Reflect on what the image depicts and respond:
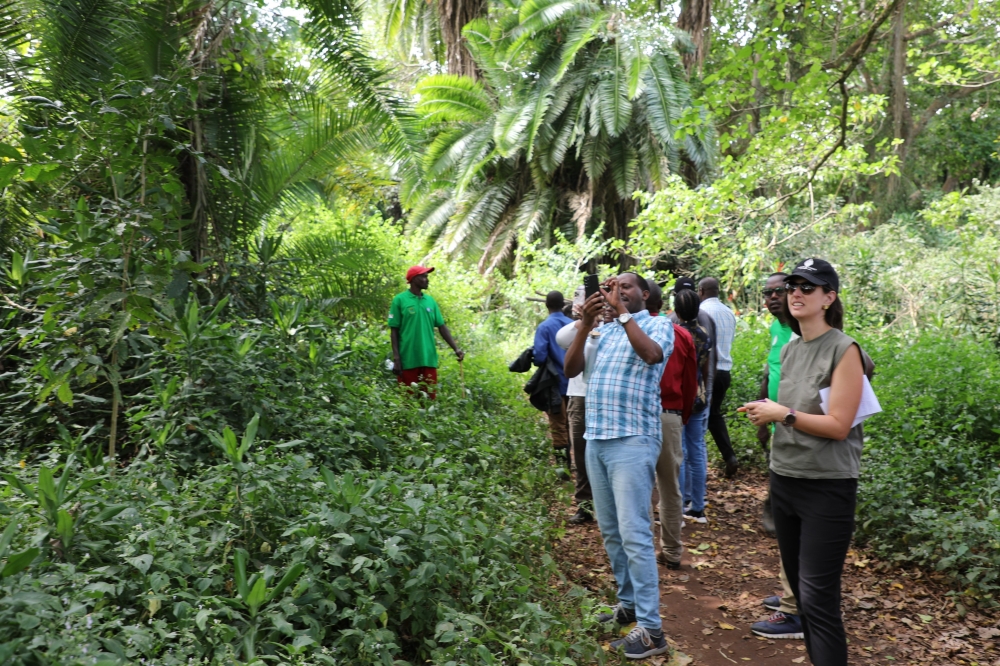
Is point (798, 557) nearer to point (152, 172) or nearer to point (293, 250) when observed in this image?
point (152, 172)

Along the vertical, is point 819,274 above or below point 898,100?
below

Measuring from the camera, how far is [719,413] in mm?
7664

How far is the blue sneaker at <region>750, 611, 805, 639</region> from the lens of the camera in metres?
4.72

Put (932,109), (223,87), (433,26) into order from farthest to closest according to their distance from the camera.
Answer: (932,109) → (433,26) → (223,87)

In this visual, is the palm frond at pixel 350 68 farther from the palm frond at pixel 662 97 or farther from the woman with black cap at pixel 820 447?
the palm frond at pixel 662 97

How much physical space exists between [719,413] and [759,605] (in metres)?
2.61

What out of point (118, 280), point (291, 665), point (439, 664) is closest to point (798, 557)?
point (439, 664)

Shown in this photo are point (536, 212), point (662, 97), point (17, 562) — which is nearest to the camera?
point (17, 562)

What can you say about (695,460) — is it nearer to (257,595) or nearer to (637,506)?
(637,506)

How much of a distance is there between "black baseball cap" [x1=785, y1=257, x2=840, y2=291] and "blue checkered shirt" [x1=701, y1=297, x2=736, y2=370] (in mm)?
3566

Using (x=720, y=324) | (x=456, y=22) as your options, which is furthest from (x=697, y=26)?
(x=720, y=324)

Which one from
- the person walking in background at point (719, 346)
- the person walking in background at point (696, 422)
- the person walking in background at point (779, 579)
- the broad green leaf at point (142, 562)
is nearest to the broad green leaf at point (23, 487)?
the broad green leaf at point (142, 562)

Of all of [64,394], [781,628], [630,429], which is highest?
[64,394]

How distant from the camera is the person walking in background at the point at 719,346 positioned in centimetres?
729
